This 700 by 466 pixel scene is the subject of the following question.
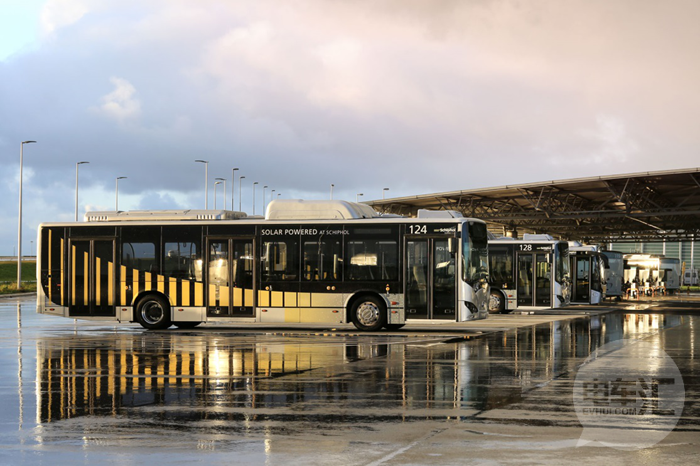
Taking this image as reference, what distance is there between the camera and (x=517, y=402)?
1131 cm

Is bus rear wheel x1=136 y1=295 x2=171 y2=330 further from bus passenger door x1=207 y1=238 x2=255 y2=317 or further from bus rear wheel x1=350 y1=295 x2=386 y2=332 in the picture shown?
bus rear wheel x1=350 y1=295 x2=386 y2=332

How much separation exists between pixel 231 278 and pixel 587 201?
3878 cm

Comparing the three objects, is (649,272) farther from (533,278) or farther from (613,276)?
(533,278)

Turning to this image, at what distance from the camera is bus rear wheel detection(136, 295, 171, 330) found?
2595 centimetres

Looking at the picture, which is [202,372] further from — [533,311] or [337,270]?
[533,311]

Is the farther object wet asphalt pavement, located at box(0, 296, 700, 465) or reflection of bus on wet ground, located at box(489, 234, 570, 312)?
reflection of bus on wet ground, located at box(489, 234, 570, 312)

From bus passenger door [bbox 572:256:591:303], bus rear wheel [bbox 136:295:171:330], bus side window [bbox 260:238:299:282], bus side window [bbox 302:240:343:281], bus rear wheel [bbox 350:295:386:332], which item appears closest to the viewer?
bus rear wheel [bbox 350:295:386:332]

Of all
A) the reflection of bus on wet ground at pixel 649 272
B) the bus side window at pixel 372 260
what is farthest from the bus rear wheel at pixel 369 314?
the reflection of bus on wet ground at pixel 649 272

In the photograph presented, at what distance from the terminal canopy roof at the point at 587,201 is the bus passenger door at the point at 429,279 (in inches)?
951

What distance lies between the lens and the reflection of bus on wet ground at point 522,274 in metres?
38.5

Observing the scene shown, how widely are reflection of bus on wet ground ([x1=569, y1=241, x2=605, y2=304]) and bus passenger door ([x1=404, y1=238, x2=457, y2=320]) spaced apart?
23562 mm

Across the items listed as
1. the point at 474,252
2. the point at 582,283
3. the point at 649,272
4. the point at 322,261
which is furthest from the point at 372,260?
the point at 649,272
